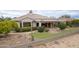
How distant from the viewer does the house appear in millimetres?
3475

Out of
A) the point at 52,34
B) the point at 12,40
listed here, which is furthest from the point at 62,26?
the point at 12,40

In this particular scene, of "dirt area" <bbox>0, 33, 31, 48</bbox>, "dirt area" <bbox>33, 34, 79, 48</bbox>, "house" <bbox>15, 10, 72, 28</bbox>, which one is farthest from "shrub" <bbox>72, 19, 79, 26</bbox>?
"dirt area" <bbox>0, 33, 31, 48</bbox>

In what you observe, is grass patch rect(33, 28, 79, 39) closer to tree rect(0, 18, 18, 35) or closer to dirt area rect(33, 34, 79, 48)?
dirt area rect(33, 34, 79, 48)

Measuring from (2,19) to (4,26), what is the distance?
10cm

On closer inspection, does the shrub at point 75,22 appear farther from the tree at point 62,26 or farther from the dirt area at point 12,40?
the dirt area at point 12,40

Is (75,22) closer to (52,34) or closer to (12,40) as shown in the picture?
(52,34)

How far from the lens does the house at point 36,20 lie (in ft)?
11.4

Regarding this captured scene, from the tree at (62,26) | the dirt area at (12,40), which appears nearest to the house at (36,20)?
the tree at (62,26)

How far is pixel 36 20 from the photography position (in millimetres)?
3490
